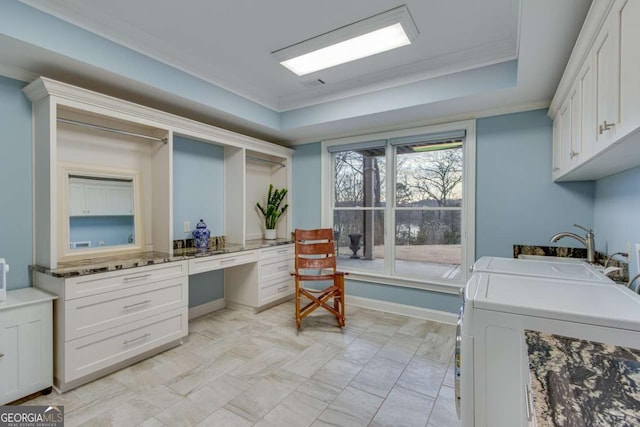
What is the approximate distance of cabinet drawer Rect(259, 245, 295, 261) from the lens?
12.2 ft

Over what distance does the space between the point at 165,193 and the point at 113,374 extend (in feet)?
5.22

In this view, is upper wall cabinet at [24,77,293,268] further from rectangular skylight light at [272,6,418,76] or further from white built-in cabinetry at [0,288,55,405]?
rectangular skylight light at [272,6,418,76]

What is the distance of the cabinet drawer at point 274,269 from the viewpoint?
3.70m

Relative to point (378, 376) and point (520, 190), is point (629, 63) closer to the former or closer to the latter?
point (520, 190)

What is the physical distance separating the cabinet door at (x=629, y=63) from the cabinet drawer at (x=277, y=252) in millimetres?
3269

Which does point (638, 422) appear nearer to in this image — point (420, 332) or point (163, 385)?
point (163, 385)

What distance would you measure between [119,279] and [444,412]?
2.51 metres

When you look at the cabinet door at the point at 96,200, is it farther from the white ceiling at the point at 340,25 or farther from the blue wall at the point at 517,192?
the blue wall at the point at 517,192

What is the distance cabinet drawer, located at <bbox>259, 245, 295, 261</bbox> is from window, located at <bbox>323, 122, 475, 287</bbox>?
26.2 inches

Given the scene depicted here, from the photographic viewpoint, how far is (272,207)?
431 centimetres

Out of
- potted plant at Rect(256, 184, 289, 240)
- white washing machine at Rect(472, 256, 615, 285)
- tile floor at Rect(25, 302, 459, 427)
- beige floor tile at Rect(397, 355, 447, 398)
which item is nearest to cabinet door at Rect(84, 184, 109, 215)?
tile floor at Rect(25, 302, 459, 427)

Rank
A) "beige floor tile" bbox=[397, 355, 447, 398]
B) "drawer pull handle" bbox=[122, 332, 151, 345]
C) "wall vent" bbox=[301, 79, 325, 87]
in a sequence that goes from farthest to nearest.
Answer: "wall vent" bbox=[301, 79, 325, 87], "drawer pull handle" bbox=[122, 332, 151, 345], "beige floor tile" bbox=[397, 355, 447, 398]

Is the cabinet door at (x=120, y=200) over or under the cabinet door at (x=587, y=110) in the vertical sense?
under

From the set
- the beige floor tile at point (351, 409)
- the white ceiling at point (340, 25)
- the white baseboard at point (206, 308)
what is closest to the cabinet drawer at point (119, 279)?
the white baseboard at point (206, 308)
